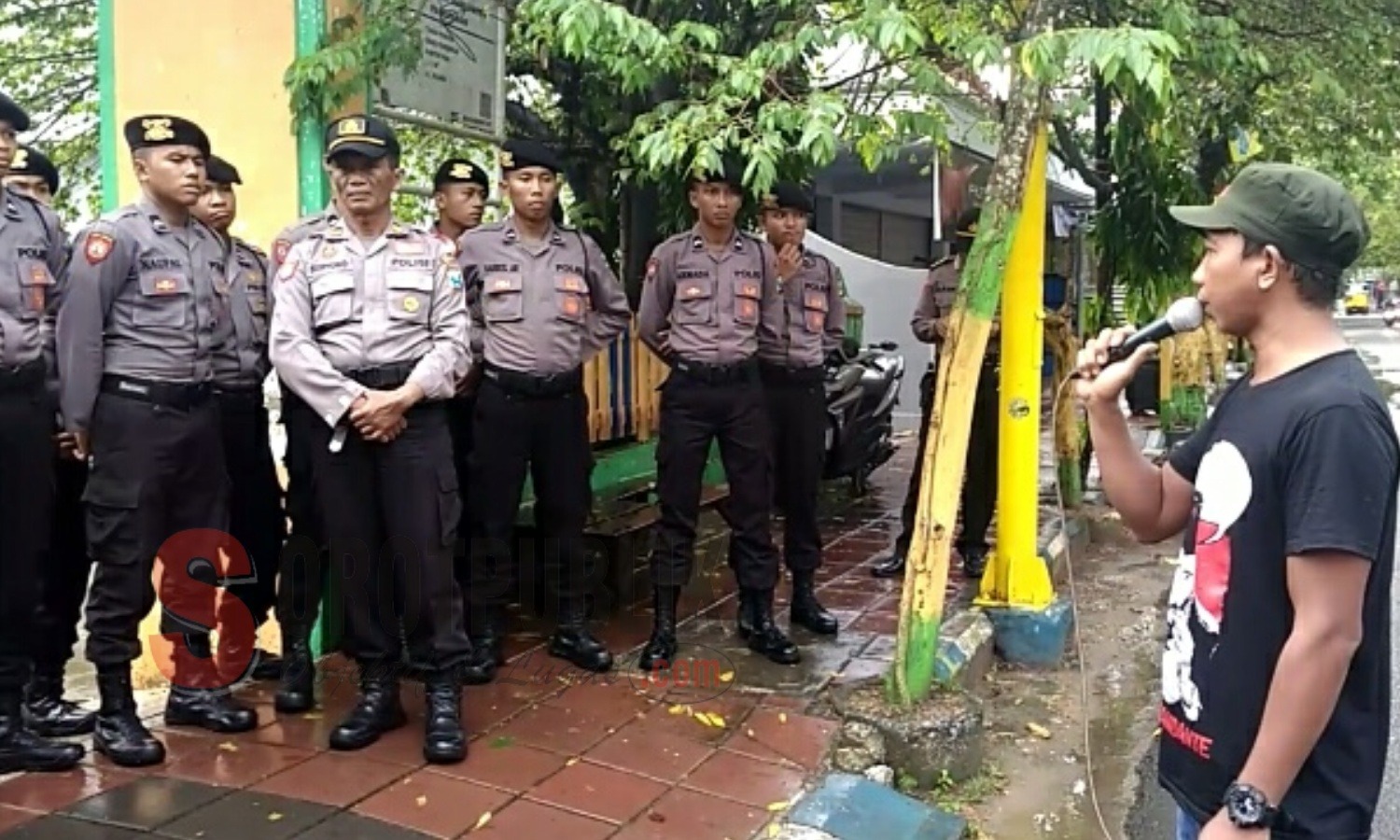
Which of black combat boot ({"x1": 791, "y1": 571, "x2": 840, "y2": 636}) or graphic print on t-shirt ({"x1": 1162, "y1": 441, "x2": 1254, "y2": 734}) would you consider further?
black combat boot ({"x1": 791, "y1": 571, "x2": 840, "y2": 636})

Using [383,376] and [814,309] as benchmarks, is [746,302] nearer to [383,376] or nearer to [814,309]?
[814,309]

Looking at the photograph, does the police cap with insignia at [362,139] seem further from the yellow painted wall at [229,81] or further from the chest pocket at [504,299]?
the yellow painted wall at [229,81]

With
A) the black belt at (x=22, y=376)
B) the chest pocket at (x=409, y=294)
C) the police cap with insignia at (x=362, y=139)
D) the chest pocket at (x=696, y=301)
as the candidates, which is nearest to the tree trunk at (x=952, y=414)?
the chest pocket at (x=696, y=301)

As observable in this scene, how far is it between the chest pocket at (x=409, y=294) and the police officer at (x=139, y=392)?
57 centimetres

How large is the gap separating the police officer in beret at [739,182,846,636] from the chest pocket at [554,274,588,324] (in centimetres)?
89

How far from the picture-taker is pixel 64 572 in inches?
161

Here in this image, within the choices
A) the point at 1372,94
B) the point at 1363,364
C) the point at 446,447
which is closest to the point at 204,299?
the point at 446,447

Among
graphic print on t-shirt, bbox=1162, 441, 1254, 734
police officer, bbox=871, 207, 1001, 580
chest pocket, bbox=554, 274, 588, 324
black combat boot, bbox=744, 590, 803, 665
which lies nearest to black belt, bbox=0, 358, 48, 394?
chest pocket, bbox=554, 274, 588, 324

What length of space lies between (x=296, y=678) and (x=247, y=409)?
92 cm

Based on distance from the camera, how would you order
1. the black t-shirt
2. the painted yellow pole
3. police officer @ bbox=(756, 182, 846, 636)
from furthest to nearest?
police officer @ bbox=(756, 182, 846, 636), the painted yellow pole, the black t-shirt

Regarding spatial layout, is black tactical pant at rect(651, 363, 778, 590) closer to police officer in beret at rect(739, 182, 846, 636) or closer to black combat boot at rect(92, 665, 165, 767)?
police officer in beret at rect(739, 182, 846, 636)

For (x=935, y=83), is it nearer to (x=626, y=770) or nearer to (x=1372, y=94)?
(x=626, y=770)

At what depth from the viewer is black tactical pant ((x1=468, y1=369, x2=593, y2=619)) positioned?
14.7 ft

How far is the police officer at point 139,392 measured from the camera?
11.6 ft
